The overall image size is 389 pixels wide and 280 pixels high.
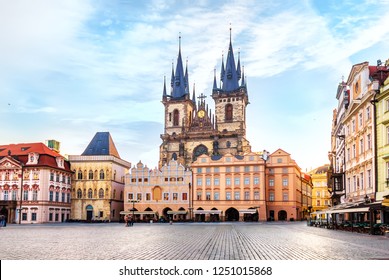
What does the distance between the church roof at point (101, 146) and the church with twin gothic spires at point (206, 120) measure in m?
15.2

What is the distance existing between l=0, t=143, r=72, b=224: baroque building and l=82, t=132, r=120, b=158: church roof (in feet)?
30.8

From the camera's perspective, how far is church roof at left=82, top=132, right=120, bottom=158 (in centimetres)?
9262

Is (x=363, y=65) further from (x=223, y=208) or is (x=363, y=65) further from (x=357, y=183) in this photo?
(x=223, y=208)

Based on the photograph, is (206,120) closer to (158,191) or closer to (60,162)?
(158,191)

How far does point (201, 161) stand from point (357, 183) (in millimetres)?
46020

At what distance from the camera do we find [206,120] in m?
Answer: 109

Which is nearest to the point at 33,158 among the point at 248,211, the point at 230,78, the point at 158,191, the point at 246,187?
the point at 158,191

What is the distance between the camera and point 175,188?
→ 88.8 m

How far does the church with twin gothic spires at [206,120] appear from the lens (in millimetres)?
104375

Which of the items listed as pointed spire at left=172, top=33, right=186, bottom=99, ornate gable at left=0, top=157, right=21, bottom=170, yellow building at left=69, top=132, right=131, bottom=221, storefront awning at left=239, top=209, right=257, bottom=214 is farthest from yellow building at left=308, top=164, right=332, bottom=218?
ornate gable at left=0, top=157, right=21, bottom=170

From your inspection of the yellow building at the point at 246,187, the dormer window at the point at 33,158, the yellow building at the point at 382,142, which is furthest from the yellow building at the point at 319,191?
the yellow building at the point at 382,142

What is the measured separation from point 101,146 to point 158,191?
527 inches
